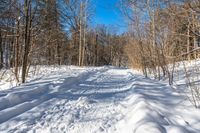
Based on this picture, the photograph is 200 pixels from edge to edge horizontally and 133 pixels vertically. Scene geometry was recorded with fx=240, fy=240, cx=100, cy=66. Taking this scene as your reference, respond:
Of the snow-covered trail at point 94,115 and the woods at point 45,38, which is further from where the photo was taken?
the woods at point 45,38

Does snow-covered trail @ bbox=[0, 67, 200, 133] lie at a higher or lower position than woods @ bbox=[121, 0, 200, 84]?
lower

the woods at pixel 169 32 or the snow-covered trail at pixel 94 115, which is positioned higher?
the woods at pixel 169 32

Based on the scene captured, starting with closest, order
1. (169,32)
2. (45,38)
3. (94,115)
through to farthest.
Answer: (94,115) < (169,32) < (45,38)

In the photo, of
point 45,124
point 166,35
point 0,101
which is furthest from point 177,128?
point 166,35

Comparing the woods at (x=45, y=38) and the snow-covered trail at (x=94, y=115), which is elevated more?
the woods at (x=45, y=38)

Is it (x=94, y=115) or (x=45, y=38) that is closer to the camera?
(x=94, y=115)

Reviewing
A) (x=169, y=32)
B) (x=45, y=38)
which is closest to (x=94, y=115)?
(x=169, y=32)

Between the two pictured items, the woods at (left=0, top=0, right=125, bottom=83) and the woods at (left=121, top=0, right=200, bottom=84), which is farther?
the woods at (left=0, top=0, right=125, bottom=83)

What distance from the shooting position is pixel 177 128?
149 inches

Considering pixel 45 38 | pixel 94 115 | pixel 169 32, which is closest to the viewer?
pixel 94 115

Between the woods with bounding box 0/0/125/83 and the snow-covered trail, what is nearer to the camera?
the snow-covered trail

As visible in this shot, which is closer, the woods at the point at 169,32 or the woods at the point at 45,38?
the woods at the point at 169,32

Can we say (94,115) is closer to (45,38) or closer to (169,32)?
(169,32)

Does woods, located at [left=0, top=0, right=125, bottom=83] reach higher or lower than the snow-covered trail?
higher
